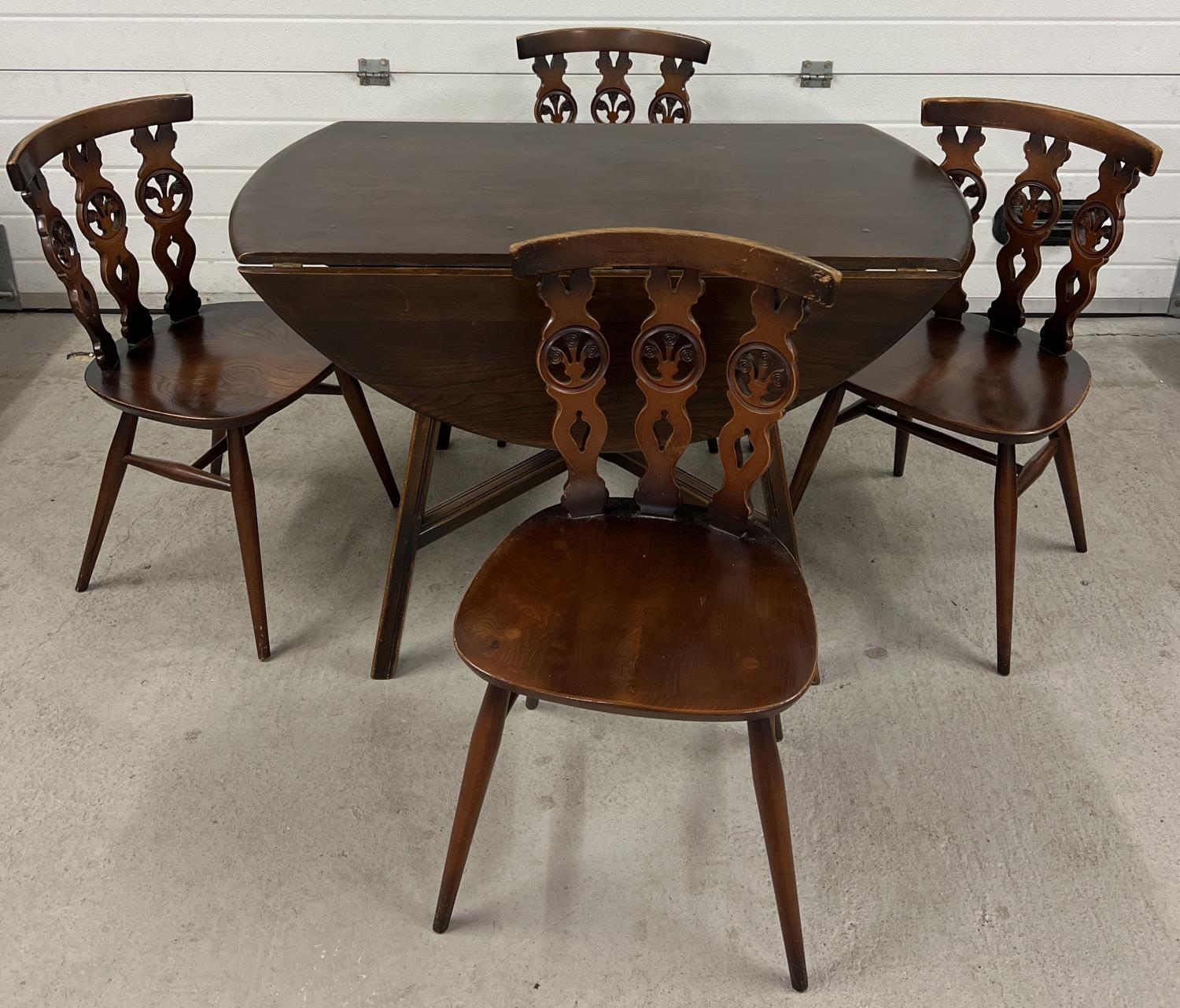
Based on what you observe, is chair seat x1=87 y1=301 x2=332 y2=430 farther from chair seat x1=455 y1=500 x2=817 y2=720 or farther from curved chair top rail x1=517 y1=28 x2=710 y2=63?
curved chair top rail x1=517 y1=28 x2=710 y2=63

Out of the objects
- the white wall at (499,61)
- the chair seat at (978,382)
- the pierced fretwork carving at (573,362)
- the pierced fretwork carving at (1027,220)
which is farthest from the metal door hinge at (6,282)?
the pierced fretwork carving at (1027,220)

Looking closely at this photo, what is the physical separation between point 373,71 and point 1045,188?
1.81 metres

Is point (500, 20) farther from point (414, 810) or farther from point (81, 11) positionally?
point (414, 810)

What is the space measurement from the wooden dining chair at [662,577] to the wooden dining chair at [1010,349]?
57 centimetres

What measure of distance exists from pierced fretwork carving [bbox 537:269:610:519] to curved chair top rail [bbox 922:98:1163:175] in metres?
1.00

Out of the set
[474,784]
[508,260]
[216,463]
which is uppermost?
[508,260]

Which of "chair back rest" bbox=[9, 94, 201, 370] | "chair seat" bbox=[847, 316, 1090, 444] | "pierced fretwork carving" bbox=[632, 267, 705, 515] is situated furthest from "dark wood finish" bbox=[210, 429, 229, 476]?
"chair seat" bbox=[847, 316, 1090, 444]

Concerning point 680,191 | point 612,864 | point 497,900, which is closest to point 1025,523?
point 680,191

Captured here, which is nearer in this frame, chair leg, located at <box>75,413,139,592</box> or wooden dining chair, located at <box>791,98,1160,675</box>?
wooden dining chair, located at <box>791,98,1160,675</box>

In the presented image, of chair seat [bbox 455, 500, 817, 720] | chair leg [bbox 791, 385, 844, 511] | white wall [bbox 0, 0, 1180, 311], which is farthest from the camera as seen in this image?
white wall [bbox 0, 0, 1180, 311]

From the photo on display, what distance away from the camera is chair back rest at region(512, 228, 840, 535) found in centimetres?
129

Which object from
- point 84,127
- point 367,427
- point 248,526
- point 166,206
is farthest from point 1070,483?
point 84,127

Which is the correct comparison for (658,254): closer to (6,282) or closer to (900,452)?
(900,452)

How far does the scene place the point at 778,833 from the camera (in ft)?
4.43
